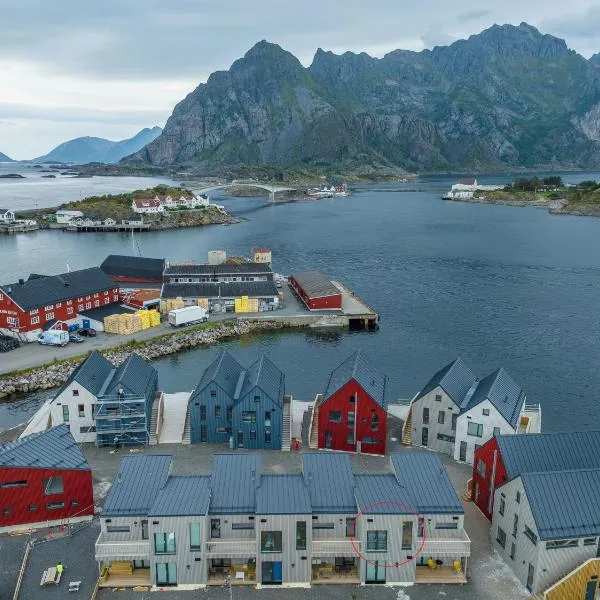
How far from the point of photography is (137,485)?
22.1m

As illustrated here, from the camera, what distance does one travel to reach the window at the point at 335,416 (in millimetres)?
30391

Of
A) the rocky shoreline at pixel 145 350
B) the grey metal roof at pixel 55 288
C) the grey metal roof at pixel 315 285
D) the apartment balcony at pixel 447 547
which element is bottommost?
the rocky shoreline at pixel 145 350

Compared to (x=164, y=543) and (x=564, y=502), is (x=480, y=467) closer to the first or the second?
(x=564, y=502)

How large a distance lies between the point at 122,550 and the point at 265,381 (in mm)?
12628

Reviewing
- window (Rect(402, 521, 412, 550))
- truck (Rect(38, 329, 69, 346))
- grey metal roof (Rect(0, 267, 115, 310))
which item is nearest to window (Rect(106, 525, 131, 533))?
window (Rect(402, 521, 412, 550))

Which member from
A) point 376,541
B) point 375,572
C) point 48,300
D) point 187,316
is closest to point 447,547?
point 376,541

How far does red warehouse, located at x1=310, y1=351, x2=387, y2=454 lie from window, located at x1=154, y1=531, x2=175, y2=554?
11.4 m

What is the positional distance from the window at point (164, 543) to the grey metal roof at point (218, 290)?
4216 centimetres

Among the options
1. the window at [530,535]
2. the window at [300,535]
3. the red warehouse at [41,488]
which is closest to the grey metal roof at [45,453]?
the red warehouse at [41,488]

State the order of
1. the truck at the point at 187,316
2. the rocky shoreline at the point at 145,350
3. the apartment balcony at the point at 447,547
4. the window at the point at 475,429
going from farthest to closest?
1. the truck at the point at 187,316
2. the rocky shoreline at the point at 145,350
3. the window at the point at 475,429
4. the apartment balcony at the point at 447,547

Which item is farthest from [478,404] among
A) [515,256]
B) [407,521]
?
[515,256]

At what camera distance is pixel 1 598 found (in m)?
19.7

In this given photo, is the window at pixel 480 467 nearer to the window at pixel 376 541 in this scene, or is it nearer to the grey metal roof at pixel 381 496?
the grey metal roof at pixel 381 496

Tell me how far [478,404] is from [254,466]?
11.5 meters
